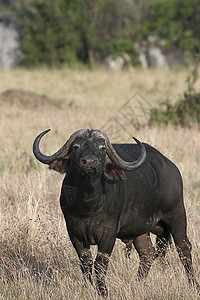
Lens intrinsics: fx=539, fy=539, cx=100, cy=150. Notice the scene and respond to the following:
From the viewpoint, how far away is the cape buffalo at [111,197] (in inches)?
150

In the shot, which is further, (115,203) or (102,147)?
(115,203)

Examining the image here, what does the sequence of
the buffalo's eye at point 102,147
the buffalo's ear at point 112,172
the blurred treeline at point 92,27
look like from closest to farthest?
the buffalo's eye at point 102,147, the buffalo's ear at point 112,172, the blurred treeline at point 92,27

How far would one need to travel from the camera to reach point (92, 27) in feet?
87.8

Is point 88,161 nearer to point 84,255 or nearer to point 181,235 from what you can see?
point 84,255

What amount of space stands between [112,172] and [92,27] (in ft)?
77.6

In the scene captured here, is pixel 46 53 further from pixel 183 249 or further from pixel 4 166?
pixel 183 249

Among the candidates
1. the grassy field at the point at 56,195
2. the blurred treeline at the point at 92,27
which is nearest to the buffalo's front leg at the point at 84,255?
the grassy field at the point at 56,195

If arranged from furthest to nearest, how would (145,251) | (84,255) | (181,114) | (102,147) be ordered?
1. (181,114)
2. (145,251)
3. (84,255)
4. (102,147)

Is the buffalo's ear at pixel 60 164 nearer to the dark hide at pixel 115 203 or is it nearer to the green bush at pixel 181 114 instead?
the dark hide at pixel 115 203

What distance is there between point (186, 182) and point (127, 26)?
2108 centimetres

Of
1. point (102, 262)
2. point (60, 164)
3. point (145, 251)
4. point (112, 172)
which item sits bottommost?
point (145, 251)

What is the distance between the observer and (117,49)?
2628cm

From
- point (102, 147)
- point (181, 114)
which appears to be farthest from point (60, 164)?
point (181, 114)

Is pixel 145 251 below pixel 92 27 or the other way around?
below
